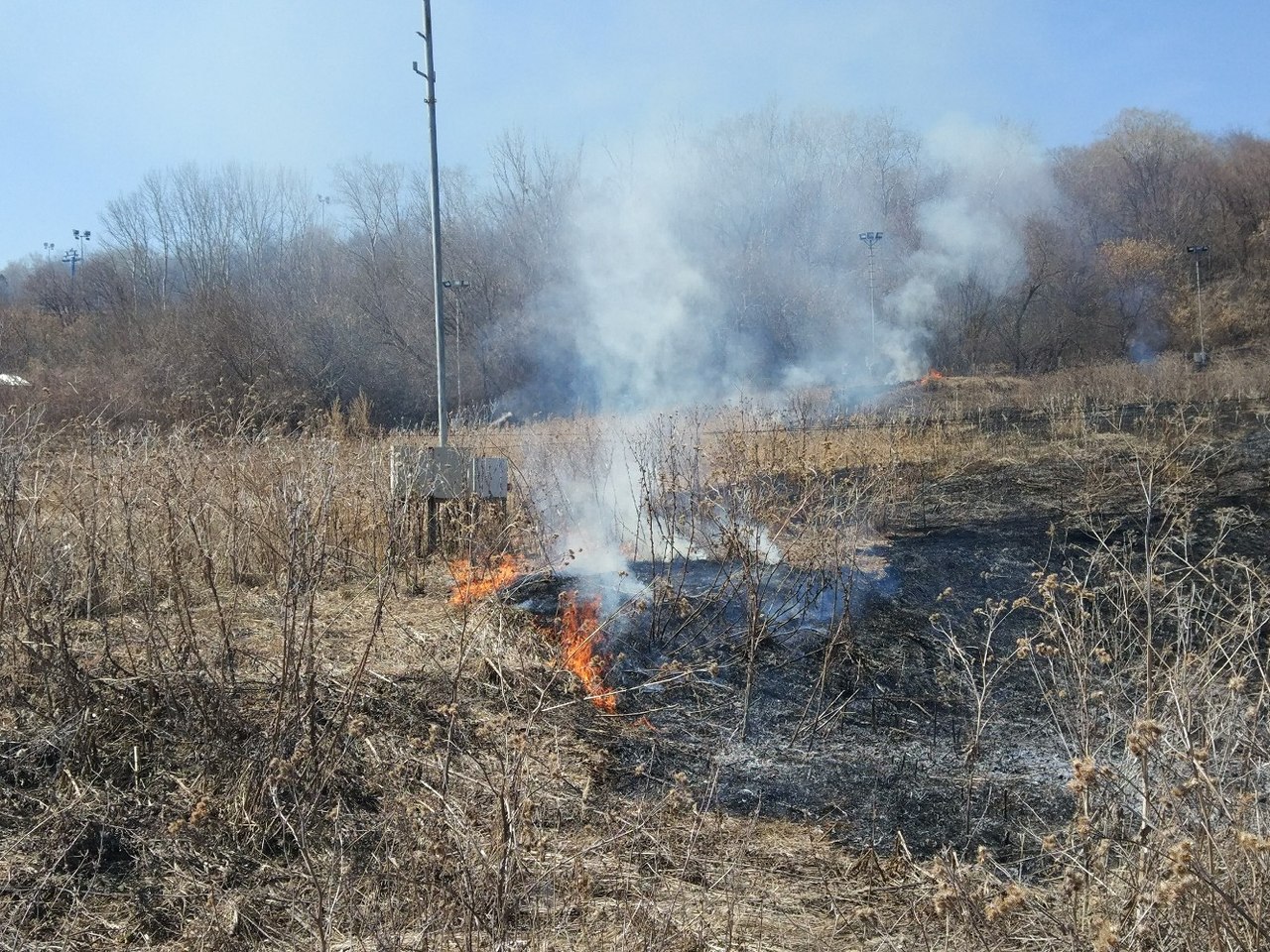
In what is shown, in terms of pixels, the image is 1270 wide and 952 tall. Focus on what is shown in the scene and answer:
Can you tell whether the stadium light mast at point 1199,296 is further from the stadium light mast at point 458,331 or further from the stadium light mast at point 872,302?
the stadium light mast at point 458,331

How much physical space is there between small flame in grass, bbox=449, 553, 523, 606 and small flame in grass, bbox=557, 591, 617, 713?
47cm

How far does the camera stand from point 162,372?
86.0ft

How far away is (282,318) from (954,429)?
74.2ft

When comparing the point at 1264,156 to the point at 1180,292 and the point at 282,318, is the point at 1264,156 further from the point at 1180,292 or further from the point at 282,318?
the point at 282,318

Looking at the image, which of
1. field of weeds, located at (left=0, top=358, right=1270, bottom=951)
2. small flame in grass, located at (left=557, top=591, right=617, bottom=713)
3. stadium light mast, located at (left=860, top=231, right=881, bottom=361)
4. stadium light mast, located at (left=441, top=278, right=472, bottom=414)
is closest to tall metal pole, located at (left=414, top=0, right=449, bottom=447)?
field of weeds, located at (left=0, top=358, right=1270, bottom=951)

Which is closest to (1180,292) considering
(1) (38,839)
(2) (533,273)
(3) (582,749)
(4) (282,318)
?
(2) (533,273)

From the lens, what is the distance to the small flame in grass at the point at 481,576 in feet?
19.2

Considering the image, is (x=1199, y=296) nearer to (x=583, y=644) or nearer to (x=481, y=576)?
(x=481, y=576)

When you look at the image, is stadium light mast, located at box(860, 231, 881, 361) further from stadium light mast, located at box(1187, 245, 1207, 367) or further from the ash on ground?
the ash on ground

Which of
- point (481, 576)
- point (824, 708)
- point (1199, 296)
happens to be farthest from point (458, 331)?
point (1199, 296)

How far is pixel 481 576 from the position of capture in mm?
6523

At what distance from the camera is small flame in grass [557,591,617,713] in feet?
17.7

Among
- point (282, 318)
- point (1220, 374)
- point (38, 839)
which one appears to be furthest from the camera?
point (282, 318)

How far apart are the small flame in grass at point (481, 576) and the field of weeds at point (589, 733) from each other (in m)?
0.08
